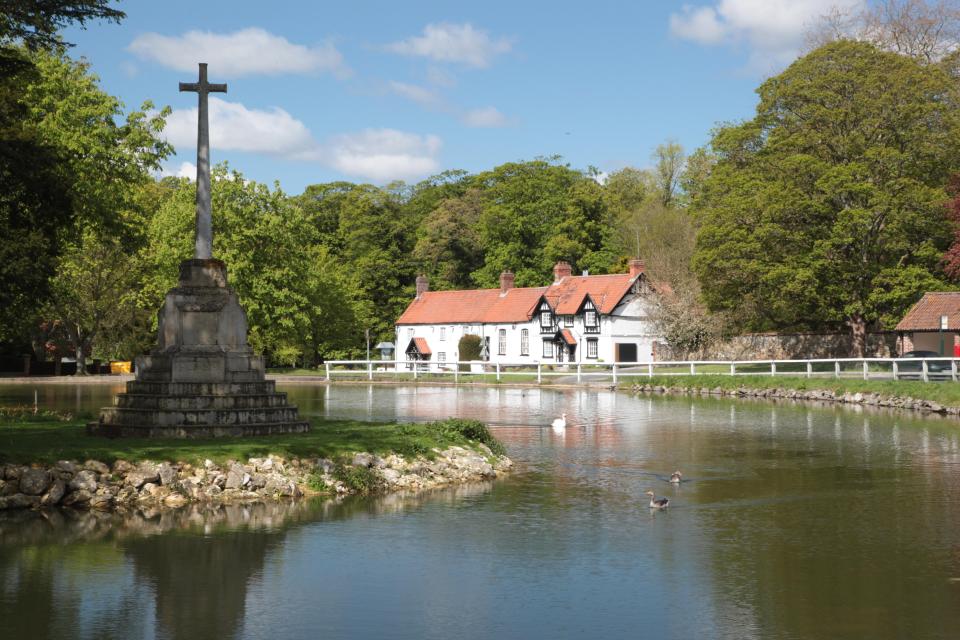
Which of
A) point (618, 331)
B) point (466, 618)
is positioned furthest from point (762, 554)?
point (618, 331)

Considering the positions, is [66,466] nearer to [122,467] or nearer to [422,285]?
[122,467]

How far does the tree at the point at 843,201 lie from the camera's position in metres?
56.8

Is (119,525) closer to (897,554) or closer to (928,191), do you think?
(897,554)

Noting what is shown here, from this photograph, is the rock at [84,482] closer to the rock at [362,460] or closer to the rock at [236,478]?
the rock at [236,478]

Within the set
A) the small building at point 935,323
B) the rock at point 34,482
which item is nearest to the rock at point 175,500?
the rock at point 34,482

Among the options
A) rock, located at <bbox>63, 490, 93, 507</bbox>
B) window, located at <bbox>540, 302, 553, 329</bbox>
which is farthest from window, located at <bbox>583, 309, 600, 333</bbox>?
rock, located at <bbox>63, 490, 93, 507</bbox>

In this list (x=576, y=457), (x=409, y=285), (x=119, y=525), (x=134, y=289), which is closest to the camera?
(x=119, y=525)

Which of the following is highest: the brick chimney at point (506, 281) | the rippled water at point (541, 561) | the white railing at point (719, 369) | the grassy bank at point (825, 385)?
the brick chimney at point (506, 281)

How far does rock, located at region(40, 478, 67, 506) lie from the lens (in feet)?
57.9

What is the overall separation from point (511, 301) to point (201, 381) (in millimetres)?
64171

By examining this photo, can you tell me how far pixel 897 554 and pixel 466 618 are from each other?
677 cm

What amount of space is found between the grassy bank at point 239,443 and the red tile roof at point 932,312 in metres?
37.3

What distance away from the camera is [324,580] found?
1312 cm

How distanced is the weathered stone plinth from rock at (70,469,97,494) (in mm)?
4512
